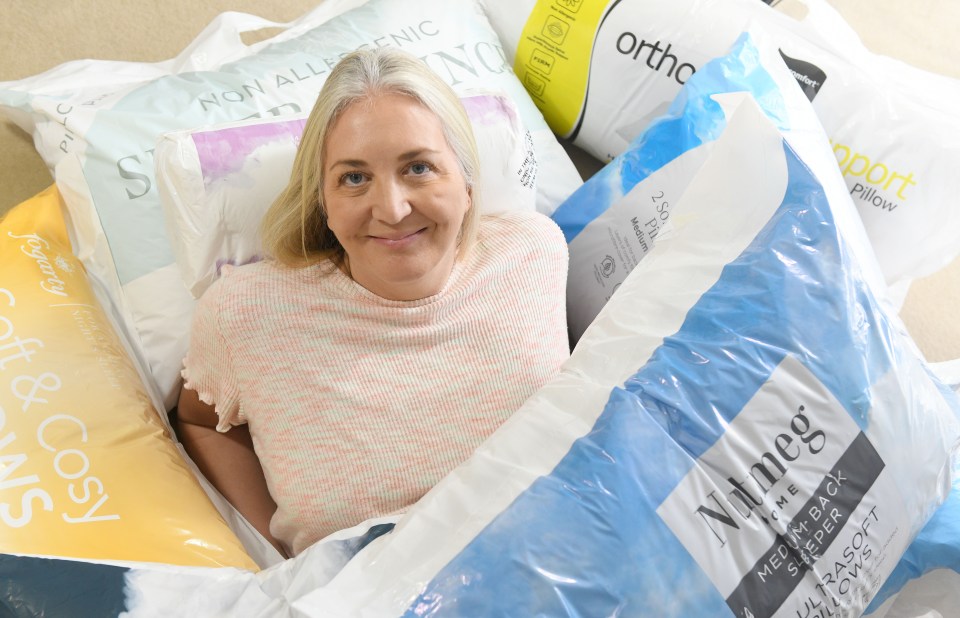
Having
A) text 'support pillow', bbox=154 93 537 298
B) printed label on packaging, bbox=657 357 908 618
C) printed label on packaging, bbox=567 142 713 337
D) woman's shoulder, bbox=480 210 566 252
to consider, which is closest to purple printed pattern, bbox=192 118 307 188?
text 'support pillow', bbox=154 93 537 298

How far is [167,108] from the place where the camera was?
1276mm

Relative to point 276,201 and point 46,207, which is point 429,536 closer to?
point 276,201

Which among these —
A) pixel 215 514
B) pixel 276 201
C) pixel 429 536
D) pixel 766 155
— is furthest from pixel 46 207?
pixel 766 155

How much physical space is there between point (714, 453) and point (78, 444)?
0.70m

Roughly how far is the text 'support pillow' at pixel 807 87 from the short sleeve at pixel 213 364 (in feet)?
2.56

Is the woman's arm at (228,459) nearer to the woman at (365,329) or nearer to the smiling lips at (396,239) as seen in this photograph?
the woman at (365,329)

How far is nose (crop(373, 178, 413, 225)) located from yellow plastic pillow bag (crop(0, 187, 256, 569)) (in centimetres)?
40

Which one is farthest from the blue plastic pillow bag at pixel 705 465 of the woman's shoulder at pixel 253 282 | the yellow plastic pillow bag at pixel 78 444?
the woman's shoulder at pixel 253 282

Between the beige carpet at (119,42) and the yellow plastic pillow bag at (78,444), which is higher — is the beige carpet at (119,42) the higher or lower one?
the higher one

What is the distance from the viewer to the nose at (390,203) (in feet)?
3.28

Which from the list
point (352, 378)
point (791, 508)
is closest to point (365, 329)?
point (352, 378)

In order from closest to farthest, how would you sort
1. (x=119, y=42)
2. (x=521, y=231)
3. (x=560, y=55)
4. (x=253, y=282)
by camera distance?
(x=253, y=282) → (x=521, y=231) → (x=560, y=55) → (x=119, y=42)

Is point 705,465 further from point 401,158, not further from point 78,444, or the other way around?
point 78,444

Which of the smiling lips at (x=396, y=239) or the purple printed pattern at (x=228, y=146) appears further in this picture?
the purple printed pattern at (x=228, y=146)
